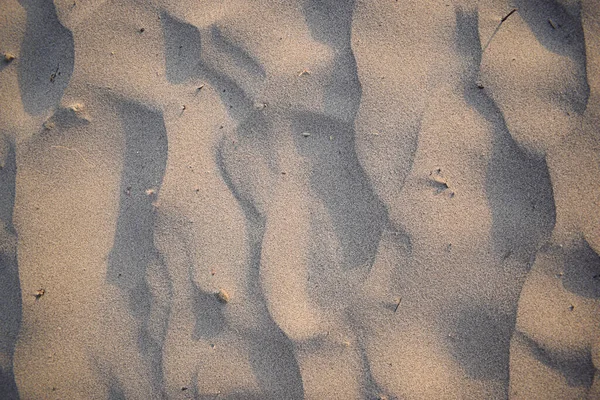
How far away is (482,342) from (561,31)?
114cm

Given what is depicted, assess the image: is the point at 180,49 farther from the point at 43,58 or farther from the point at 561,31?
the point at 561,31

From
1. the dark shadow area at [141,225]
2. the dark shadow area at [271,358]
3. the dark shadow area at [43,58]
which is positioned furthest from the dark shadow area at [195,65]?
the dark shadow area at [271,358]

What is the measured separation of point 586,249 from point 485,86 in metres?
0.65

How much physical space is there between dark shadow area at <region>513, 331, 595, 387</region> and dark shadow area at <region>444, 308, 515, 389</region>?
0.05 metres

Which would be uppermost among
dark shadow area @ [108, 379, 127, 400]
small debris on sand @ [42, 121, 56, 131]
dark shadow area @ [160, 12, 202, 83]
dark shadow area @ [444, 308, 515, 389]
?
dark shadow area @ [160, 12, 202, 83]

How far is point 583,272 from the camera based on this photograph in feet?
4.03

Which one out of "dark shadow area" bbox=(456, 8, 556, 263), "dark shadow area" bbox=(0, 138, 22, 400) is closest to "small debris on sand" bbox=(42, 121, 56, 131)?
"dark shadow area" bbox=(0, 138, 22, 400)

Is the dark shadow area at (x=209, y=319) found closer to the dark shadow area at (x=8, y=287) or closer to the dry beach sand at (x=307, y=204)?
the dry beach sand at (x=307, y=204)

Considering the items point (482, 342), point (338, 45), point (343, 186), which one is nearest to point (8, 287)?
point (343, 186)

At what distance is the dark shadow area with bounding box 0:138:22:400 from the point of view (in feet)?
4.36

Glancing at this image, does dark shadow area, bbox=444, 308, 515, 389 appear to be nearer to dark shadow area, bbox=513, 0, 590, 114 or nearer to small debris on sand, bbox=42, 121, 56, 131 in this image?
dark shadow area, bbox=513, 0, 590, 114

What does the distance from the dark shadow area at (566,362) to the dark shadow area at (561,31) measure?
2.67ft

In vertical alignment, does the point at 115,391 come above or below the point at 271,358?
below

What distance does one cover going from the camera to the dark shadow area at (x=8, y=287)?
4.36ft
